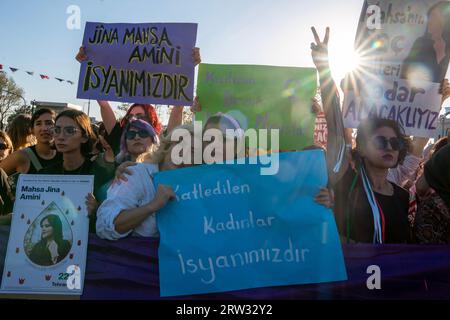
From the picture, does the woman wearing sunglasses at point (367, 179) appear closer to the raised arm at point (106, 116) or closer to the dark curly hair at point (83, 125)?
the dark curly hair at point (83, 125)

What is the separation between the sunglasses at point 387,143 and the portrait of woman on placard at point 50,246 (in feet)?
6.19

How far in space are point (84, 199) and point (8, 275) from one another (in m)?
0.59

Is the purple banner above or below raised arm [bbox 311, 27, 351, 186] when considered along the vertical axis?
above

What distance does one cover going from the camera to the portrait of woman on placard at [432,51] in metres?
3.73

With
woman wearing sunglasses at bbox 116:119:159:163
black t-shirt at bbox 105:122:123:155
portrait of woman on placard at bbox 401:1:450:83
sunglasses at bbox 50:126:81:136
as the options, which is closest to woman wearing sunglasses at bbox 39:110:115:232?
sunglasses at bbox 50:126:81:136

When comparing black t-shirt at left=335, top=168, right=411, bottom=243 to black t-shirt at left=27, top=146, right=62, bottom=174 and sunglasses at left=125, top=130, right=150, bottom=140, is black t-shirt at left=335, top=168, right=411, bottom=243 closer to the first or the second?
sunglasses at left=125, top=130, right=150, bottom=140

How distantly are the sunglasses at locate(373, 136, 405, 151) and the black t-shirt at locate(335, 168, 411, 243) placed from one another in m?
0.23

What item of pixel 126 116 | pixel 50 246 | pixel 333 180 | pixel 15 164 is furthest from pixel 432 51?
pixel 15 164

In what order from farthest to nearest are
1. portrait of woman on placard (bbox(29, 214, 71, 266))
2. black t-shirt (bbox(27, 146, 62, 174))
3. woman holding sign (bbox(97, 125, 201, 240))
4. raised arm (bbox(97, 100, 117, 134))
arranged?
raised arm (bbox(97, 100, 117, 134)) → black t-shirt (bbox(27, 146, 62, 174)) → portrait of woman on placard (bbox(29, 214, 71, 266)) → woman holding sign (bbox(97, 125, 201, 240))

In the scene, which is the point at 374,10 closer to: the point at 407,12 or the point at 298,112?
the point at 407,12

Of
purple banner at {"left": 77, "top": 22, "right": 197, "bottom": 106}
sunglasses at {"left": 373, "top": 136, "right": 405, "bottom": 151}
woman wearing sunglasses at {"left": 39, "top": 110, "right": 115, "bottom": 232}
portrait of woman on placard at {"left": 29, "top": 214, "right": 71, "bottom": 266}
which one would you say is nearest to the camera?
portrait of woman on placard at {"left": 29, "top": 214, "right": 71, "bottom": 266}

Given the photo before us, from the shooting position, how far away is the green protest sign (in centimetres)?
400

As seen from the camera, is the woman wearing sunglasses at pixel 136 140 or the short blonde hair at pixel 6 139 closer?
the woman wearing sunglasses at pixel 136 140

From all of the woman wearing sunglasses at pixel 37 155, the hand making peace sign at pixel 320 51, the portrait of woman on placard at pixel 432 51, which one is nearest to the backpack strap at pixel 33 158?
the woman wearing sunglasses at pixel 37 155
